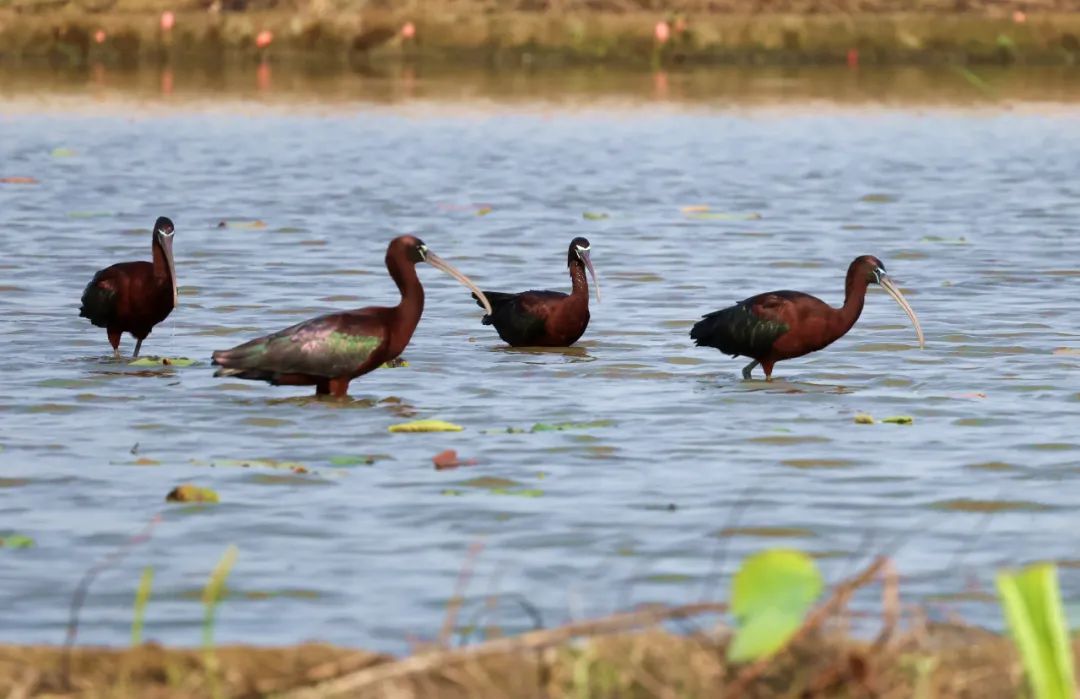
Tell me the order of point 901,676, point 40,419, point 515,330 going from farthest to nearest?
point 515,330
point 40,419
point 901,676

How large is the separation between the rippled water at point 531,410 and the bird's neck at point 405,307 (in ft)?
1.16

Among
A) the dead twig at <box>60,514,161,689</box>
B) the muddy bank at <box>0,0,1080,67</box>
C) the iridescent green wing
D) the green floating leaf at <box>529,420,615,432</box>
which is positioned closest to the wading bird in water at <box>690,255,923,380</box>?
the green floating leaf at <box>529,420,615,432</box>

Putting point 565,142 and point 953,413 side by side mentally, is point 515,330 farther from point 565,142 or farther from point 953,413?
point 565,142

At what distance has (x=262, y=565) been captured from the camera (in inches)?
337

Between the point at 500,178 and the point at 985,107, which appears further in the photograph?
the point at 985,107

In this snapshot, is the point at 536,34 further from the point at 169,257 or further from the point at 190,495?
the point at 190,495

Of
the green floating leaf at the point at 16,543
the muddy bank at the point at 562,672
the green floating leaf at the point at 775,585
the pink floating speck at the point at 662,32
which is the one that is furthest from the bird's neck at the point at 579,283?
the pink floating speck at the point at 662,32

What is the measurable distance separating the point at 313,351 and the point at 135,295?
2.10 metres

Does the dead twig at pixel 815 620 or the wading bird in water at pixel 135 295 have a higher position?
the dead twig at pixel 815 620

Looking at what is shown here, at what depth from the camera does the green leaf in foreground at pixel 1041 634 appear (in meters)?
4.94

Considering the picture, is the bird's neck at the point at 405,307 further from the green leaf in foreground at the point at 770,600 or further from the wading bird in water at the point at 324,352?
the green leaf in foreground at the point at 770,600

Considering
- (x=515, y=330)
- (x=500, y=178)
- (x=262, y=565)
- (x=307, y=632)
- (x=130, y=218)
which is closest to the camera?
(x=307, y=632)

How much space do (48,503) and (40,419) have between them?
7.93 ft

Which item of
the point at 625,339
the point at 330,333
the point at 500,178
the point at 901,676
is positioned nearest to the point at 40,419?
the point at 330,333
